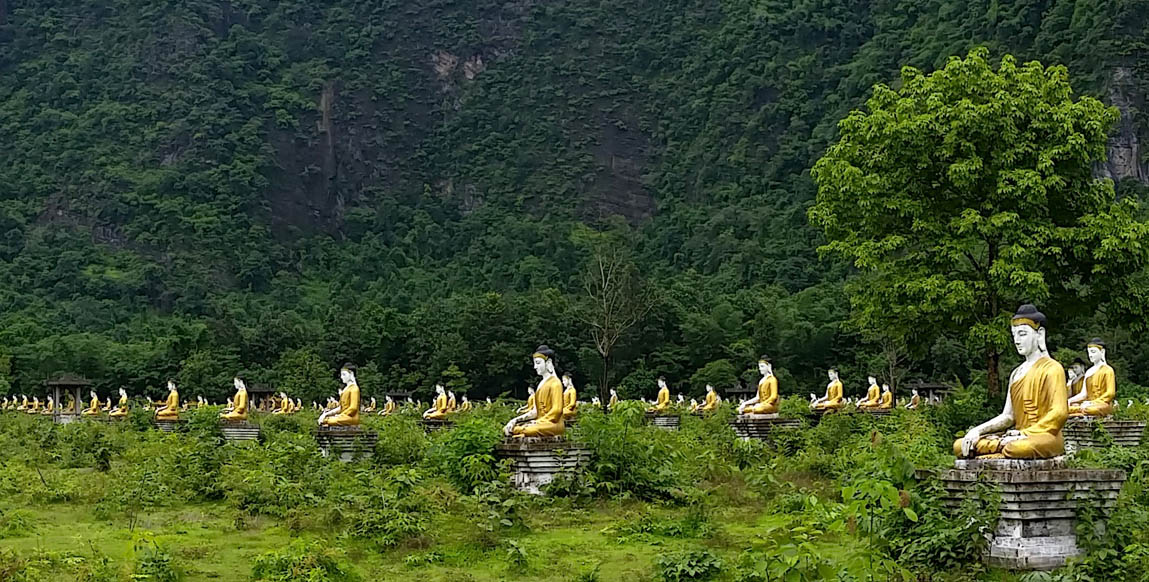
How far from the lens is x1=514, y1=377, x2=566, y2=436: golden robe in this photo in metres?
13.8

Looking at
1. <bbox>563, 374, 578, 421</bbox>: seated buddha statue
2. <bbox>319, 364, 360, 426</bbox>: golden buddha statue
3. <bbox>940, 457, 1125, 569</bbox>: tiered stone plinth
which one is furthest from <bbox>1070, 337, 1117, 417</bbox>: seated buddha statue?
<bbox>319, 364, 360, 426</bbox>: golden buddha statue

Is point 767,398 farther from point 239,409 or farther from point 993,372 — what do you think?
point 239,409

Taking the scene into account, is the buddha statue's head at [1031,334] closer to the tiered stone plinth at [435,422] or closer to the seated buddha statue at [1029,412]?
the seated buddha statue at [1029,412]

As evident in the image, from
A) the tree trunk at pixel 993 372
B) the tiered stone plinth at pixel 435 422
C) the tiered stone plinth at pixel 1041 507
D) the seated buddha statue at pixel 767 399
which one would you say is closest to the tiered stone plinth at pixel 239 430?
the tiered stone plinth at pixel 435 422

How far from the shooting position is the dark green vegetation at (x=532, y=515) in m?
8.23

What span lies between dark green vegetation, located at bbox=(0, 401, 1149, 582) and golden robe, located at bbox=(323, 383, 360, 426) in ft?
2.14

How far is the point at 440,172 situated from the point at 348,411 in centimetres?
10354

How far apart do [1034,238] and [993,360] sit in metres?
2.14

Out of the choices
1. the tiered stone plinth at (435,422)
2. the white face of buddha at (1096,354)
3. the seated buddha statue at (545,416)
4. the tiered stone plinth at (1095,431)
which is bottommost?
the tiered stone plinth at (1095,431)

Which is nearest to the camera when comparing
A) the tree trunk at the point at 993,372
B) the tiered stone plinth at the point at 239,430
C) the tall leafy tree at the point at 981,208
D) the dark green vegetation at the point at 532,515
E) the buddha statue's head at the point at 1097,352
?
the dark green vegetation at the point at 532,515

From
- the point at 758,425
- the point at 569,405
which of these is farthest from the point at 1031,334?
the point at 758,425

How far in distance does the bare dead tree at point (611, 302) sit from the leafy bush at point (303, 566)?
36333 mm

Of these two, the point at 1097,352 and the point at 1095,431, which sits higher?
the point at 1097,352

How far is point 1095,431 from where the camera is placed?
1502 centimetres
